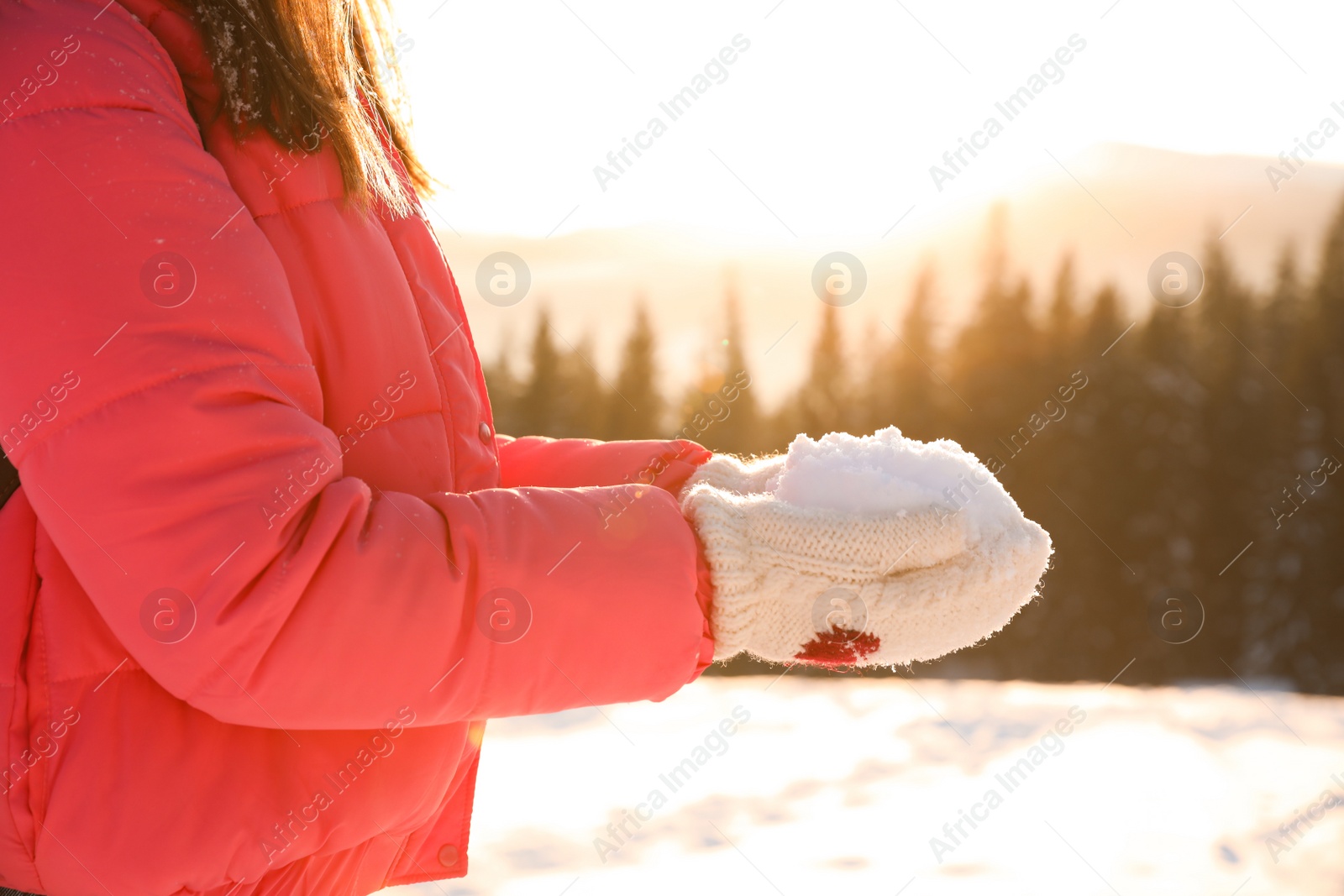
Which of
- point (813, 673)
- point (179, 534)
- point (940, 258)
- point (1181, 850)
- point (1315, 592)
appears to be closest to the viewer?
point (179, 534)

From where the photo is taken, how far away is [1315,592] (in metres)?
19.4

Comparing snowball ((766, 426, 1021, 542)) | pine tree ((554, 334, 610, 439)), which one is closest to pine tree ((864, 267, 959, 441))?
pine tree ((554, 334, 610, 439))

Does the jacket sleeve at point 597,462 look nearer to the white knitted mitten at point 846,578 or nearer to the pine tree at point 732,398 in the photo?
the white knitted mitten at point 846,578

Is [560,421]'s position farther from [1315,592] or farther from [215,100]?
[215,100]

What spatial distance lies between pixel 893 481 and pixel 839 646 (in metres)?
0.22

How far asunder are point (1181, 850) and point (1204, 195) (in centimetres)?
9510

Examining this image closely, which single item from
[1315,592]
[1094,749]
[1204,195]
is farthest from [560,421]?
[1204,195]

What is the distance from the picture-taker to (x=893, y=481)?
1.20 metres

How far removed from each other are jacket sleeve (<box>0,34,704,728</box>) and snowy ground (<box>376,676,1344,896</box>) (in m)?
1.46

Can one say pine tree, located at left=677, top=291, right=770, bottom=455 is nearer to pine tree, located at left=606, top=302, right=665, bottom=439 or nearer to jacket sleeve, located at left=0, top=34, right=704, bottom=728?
pine tree, located at left=606, top=302, right=665, bottom=439

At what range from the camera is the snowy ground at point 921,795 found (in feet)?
7.75
